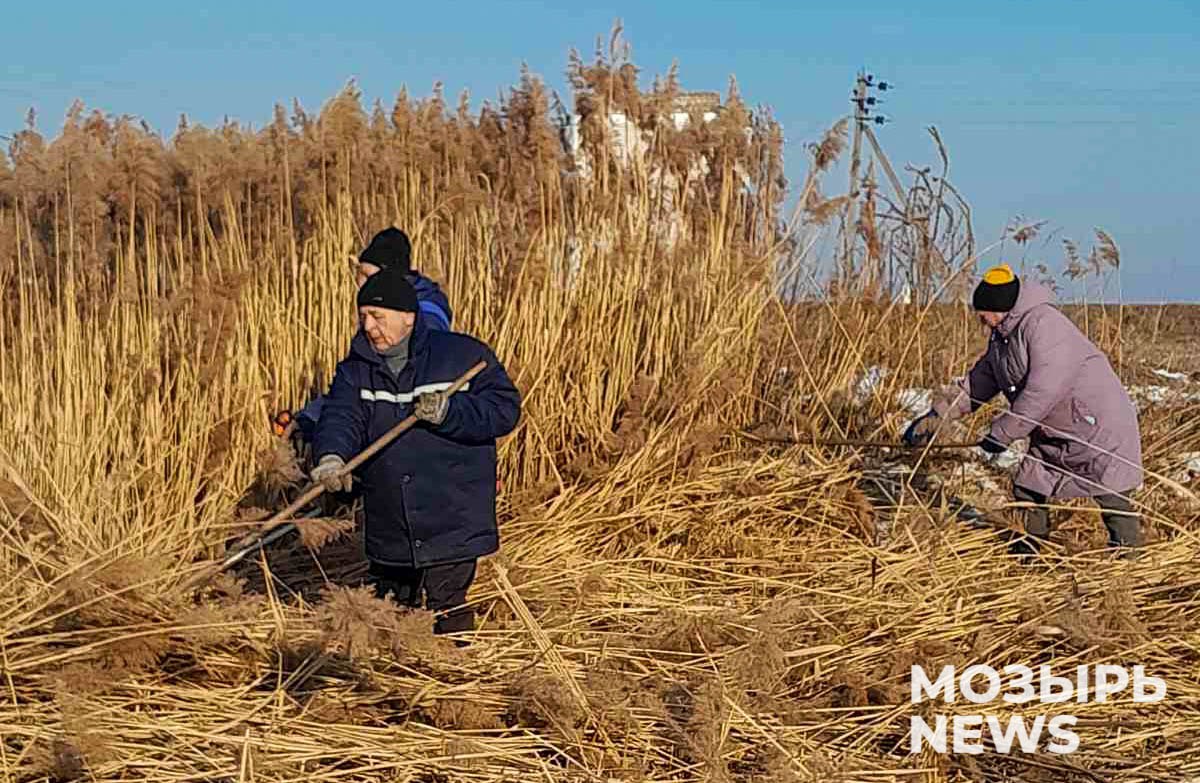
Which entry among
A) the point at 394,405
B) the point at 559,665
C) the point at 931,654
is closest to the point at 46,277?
the point at 394,405

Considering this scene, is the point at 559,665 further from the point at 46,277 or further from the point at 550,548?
the point at 46,277

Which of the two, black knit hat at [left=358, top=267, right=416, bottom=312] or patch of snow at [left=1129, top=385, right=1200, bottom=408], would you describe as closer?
black knit hat at [left=358, top=267, right=416, bottom=312]

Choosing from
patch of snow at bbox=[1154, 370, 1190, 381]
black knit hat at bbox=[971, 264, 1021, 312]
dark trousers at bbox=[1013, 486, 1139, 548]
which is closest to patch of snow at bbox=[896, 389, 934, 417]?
dark trousers at bbox=[1013, 486, 1139, 548]

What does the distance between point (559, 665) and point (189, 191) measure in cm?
277

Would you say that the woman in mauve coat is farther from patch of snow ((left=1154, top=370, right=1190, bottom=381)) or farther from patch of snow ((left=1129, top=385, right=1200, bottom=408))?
patch of snow ((left=1154, top=370, right=1190, bottom=381))

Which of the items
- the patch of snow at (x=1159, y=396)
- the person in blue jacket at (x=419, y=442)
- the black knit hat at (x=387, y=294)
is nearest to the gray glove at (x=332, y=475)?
the person in blue jacket at (x=419, y=442)

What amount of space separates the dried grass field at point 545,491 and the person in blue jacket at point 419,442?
254mm

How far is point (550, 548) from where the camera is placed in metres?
4.30

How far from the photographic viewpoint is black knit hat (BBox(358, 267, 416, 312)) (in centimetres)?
336

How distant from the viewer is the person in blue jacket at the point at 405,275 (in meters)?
3.87

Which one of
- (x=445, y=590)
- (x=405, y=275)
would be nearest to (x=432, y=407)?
(x=445, y=590)

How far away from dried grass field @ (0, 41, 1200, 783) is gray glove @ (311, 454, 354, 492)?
8 centimetres

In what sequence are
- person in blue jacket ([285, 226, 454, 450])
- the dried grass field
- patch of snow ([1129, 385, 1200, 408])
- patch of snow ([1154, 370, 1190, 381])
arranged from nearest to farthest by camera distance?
1. the dried grass field
2. person in blue jacket ([285, 226, 454, 450])
3. patch of snow ([1129, 385, 1200, 408])
4. patch of snow ([1154, 370, 1190, 381])

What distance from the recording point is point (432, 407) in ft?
10.3
